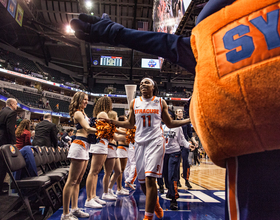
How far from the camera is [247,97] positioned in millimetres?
605

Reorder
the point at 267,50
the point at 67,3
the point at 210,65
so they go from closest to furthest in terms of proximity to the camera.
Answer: the point at 267,50
the point at 210,65
the point at 67,3

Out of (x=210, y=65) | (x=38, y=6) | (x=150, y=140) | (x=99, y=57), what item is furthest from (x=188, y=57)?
(x=99, y=57)

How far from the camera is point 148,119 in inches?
96.9

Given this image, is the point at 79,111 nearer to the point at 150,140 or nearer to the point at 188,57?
the point at 150,140

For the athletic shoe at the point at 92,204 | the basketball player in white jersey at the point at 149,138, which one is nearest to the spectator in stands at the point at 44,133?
the athletic shoe at the point at 92,204

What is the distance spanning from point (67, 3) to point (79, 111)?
21502 millimetres

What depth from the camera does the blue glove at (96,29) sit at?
90cm

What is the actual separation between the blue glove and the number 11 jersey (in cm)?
161

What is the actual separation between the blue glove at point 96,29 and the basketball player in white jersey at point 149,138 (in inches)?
50.6

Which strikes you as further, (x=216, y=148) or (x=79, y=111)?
(x=79, y=111)

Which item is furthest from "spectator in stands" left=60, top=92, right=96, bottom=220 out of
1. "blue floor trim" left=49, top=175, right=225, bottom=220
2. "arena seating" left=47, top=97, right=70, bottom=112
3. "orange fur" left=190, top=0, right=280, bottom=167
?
"arena seating" left=47, top=97, right=70, bottom=112

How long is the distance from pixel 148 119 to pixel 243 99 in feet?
6.13

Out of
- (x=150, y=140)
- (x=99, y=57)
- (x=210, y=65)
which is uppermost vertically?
(x=99, y=57)

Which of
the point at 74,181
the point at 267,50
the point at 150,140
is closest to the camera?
the point at 267,50
